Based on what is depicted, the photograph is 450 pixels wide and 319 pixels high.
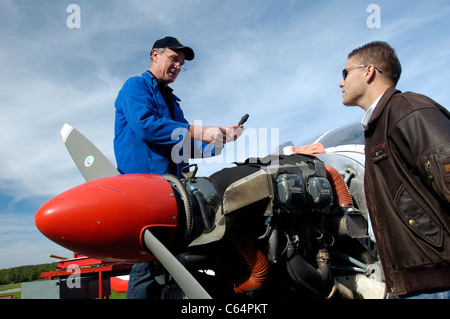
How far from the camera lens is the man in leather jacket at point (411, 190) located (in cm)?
174

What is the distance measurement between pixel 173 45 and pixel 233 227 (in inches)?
79.1

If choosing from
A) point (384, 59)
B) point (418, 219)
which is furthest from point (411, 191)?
point (384, 59)

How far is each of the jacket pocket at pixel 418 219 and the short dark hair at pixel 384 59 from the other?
0.97 metres

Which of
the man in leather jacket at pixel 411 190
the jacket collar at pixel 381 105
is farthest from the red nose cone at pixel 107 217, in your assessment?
Answer: the jacket collar at pixel 381 105

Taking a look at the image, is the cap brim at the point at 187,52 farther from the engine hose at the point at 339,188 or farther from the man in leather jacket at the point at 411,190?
the man in leather jacket at the point at 411,190

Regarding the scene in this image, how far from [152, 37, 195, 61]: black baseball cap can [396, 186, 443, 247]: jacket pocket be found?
2.42 metres

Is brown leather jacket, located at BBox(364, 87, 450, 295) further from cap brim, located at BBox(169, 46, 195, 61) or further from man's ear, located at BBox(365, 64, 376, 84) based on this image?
cap brim, located at BBox(169, 46, 195, 61)

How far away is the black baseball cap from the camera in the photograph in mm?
3334

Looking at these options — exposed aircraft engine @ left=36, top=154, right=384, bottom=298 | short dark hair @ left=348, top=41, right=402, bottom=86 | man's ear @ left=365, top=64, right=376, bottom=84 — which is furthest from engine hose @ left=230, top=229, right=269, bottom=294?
short dark hair @ left=348, top=41, right=402, bottom=86

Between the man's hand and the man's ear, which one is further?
the man's hand

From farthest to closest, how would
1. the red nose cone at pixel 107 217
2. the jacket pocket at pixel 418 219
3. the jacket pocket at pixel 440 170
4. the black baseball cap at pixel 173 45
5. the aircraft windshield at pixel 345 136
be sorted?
the aircraft windshield at pixel 345 136 < the black baseball cap at pixel 173 45 < the red nose cone at pixel 107 217 < the jacket pocket at pixel 418 219 < the jacket pocket at pixel 440 170
